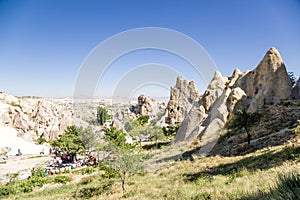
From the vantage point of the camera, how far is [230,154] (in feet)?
54.3

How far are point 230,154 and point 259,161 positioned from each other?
17.8ft

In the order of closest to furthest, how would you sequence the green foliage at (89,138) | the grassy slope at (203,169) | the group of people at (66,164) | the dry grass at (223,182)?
the dry grass at (223,182), the grassy slope at (203,169), the group of people at (66,164), the green foliage at (89,138)

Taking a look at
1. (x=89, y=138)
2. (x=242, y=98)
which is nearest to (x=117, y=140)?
(x=89, y=138)

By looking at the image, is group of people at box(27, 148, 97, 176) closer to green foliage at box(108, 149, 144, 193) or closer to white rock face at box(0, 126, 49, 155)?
white rock face at box(0, 126, 49, 155)

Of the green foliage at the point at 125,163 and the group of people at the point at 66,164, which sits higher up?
the green foliage at the point at 125,163

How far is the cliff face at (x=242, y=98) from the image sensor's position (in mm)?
24797

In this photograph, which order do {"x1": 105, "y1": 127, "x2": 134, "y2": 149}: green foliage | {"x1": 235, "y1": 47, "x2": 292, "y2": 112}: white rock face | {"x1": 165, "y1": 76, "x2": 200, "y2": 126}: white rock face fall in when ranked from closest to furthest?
{"x1": 105, "y1": 127, "x2": 134, "y2": 149}: green foliage
{"x1": 235, "y1": 47, "x2": 292, "y2": 112}: white rock face
{"x1": 165, "y1": 76, "x2": 200, "y2": 126}: white rock face

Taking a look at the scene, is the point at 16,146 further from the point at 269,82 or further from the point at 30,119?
the point at 269,82

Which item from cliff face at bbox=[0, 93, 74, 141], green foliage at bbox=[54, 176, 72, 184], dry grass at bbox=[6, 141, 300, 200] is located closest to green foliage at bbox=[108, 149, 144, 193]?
dry grass at bbox=[6, 141, 300, 200]

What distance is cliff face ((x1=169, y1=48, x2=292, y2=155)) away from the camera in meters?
24.8

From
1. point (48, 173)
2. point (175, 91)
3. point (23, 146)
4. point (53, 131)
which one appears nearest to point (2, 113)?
point (53, 131)

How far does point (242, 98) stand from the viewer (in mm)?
27203

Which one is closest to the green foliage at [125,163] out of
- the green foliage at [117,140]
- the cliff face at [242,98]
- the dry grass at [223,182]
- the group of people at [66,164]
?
the dry grass at [223,182]

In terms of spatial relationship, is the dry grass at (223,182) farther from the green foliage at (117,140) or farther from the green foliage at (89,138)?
the green foliage at (89,138)
